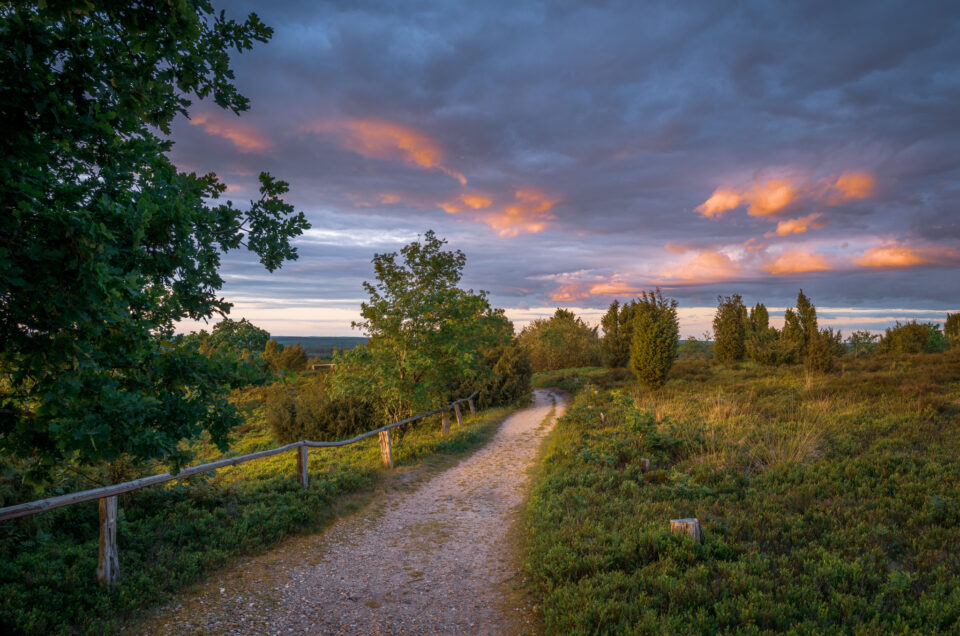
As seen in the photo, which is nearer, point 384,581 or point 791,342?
point 384,581

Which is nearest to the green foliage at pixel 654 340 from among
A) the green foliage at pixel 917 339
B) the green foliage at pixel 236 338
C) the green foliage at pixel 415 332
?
the green foliage at pixel 415 332

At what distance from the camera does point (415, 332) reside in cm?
1418

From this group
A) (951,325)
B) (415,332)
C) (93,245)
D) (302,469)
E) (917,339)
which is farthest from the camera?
(951,325)

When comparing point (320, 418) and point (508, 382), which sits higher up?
point (508, 382)

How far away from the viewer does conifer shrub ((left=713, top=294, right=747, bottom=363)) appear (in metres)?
40.9

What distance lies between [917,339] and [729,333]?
18.0 metres

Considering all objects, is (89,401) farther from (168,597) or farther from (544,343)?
(544,343)

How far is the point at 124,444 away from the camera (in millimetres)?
2783

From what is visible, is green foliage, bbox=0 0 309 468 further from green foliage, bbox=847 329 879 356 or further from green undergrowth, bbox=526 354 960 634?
green foliage, bbox=847 329 879 356

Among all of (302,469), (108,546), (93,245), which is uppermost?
(93,245)

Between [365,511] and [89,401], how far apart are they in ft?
21.5

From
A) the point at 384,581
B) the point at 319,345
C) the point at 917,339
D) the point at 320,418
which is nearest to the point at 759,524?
the point at 384,581

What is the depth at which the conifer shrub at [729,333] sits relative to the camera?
40.9 metres

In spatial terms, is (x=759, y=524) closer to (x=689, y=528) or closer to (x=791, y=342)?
(x=689, y=528)
